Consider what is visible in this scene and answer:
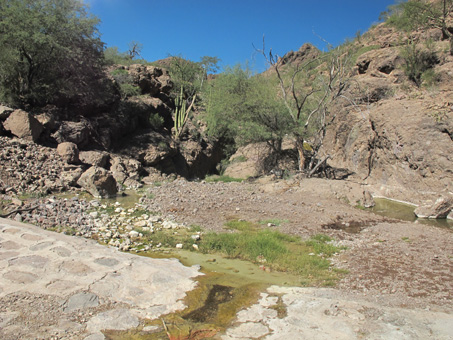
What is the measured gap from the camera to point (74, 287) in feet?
12.1

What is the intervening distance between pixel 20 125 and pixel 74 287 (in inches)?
434

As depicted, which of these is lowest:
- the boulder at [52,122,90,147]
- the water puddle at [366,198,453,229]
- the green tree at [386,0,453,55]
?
the water puddle at [366,198,453,229]

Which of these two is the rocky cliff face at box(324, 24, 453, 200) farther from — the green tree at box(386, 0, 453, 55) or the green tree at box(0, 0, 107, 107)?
the green tree at box(0, 0, 107, 107)

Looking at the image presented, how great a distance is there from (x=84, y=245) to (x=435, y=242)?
7.39 meters

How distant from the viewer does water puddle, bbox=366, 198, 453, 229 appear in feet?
33.3

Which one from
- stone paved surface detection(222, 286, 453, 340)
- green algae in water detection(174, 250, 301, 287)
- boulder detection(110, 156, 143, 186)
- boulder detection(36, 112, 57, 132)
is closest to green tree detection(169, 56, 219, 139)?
boulder detection(110, 156, 143, 186)

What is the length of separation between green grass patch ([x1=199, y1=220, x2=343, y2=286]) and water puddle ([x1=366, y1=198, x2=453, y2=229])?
4648 millimetres

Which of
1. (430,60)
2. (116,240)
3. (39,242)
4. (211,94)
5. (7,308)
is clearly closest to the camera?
(7,308)

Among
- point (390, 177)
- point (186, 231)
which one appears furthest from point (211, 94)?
point (186, 231)

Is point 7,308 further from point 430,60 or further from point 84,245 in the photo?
point 430,60

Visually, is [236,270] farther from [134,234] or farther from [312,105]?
[312,105]

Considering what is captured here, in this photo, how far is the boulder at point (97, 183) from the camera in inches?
423

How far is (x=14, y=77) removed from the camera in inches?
574

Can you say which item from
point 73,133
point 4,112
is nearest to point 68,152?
point 73,133
